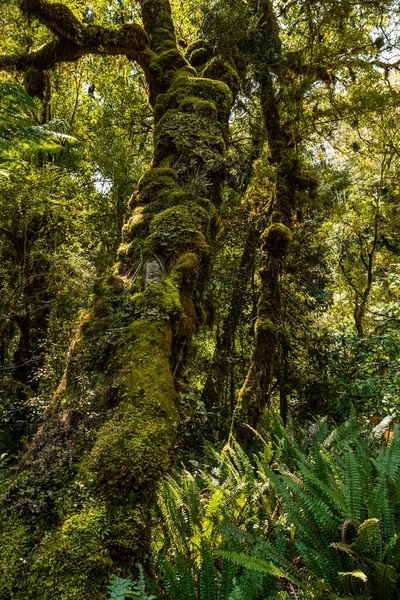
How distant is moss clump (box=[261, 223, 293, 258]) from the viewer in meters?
6.48

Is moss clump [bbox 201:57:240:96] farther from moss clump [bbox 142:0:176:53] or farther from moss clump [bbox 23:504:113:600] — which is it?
moss clump [bbox 23:504:113:600]

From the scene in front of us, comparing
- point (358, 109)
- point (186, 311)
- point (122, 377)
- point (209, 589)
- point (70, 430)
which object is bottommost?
point (209, 589)

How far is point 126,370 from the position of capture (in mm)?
3449

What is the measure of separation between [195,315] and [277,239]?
7.83ft

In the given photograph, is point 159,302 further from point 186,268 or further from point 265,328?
point 265,328

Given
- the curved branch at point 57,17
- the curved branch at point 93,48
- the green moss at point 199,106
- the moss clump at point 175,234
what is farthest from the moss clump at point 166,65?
the moss clump at point 175,234

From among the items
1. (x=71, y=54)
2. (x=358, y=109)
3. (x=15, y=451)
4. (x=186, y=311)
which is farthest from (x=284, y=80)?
(x=15, y=451)

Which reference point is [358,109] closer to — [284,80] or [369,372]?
[284,80]

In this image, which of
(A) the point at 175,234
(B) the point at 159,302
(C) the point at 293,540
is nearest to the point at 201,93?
(A) the point at 175,234

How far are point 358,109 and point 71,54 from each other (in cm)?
520

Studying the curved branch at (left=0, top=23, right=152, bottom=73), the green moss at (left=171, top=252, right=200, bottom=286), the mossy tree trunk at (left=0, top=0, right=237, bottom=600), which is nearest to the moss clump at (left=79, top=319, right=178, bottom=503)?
the mossy tree trunk at (left=0, top=0, right=237, bottom=600)

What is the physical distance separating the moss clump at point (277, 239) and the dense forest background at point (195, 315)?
33 mm

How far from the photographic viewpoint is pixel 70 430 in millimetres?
3242

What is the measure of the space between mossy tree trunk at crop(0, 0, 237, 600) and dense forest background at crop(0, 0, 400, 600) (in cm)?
2
